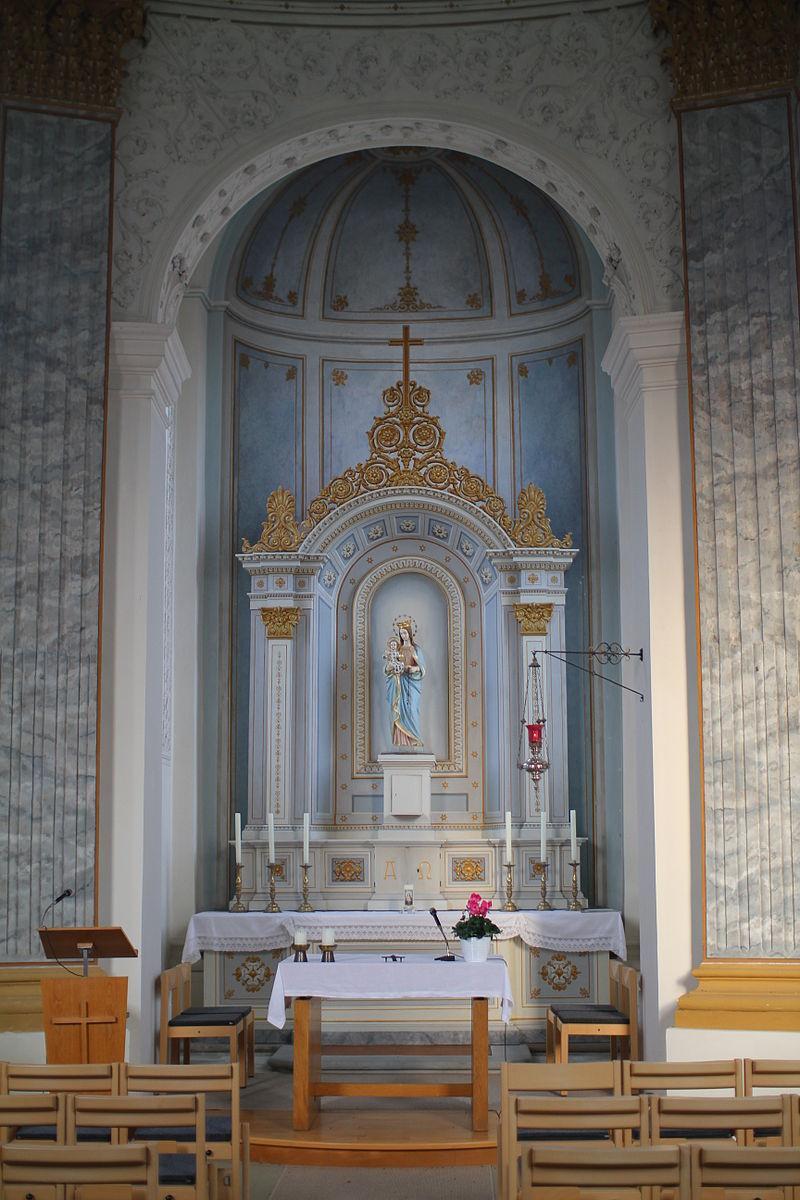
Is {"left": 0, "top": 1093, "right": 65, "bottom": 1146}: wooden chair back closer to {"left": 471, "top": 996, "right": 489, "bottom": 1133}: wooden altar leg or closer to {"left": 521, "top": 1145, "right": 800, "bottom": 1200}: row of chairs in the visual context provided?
{"left": 521, "top": 1145, "right": 800, "bottom": 1200}: row of chairs

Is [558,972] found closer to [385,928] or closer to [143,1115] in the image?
[385,928]

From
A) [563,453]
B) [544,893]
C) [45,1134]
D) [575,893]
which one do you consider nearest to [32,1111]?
[45,1134]

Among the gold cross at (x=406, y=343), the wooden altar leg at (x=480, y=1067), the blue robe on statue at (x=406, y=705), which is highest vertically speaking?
the gold cross at (x=406, y=343)

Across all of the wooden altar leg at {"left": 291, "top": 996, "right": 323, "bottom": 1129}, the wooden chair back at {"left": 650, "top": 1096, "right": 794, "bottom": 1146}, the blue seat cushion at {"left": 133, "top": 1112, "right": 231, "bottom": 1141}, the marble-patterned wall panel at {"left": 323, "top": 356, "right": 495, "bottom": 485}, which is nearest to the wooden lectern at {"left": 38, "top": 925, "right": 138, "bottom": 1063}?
the wooden altar leg at {"left": 291, "top": 996, "right": 323, "bottom": 1129}

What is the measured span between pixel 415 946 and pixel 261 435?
4695 mm

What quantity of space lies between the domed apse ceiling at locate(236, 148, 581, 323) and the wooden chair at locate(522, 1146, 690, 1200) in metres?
9.08

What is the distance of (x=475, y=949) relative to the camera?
8.18 metres

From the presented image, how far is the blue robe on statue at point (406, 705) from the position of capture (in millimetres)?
11281

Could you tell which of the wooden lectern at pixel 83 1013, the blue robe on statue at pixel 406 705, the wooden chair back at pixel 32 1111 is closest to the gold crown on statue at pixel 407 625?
the blue robe on statue at pixel 406 705

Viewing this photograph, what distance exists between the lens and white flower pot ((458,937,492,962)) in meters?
8.16

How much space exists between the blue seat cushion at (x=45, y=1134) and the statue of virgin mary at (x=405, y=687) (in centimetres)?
587

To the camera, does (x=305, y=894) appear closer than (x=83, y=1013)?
No

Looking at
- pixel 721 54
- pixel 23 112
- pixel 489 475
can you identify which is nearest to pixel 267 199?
pixel 489 475

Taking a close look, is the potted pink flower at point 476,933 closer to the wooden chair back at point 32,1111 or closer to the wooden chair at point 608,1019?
the wooden chair at point 608,1019
